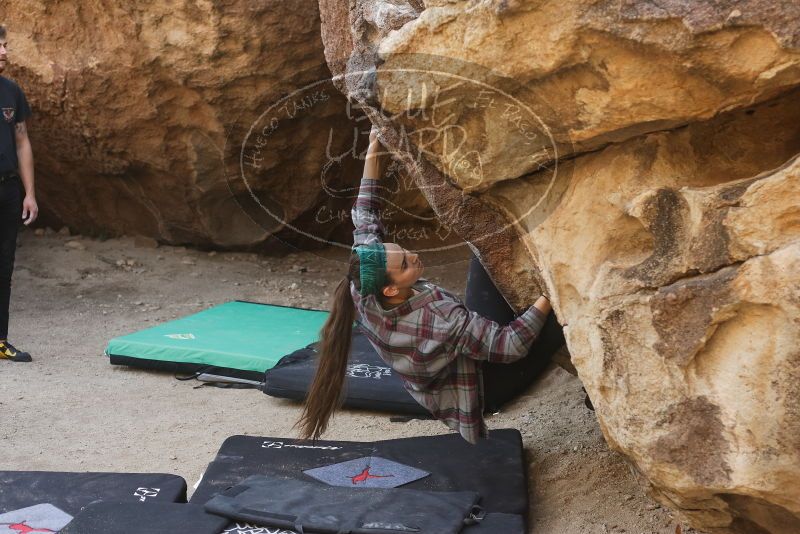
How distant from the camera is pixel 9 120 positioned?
409cm

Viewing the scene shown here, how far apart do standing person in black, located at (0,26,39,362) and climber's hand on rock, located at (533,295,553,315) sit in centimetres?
262

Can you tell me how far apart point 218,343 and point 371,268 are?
181cm

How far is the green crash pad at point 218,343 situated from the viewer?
13.0ft

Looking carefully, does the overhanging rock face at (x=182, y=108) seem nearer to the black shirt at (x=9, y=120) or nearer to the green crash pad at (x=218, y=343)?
the black shirt at (x=9, y=120)

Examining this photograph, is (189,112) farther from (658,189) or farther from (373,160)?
(658,189)

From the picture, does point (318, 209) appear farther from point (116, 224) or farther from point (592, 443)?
point (592, 443)

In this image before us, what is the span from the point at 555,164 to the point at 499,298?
0.89 metres

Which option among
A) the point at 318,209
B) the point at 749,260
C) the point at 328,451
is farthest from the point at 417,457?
the point at 318,209

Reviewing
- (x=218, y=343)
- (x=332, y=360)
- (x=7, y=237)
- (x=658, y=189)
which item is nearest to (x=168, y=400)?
(x=218, y=343)

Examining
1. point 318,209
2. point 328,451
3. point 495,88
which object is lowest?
point 328,451

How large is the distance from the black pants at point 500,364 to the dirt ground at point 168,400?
7 centimetres

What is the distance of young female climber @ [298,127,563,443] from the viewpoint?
2486mm

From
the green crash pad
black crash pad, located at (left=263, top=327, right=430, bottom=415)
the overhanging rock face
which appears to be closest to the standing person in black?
the green crash pad

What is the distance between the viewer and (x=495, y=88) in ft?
7.02
